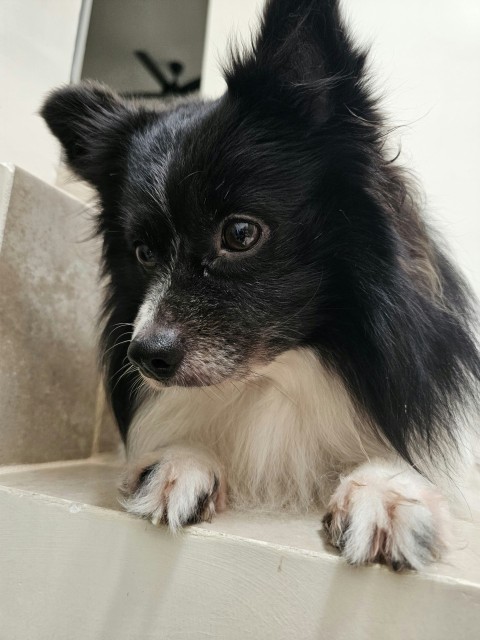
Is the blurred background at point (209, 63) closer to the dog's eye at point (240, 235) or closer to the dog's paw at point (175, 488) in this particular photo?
the dog's eye at point (240, 235)

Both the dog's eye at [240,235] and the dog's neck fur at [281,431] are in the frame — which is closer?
the dog's eye at [240,235]

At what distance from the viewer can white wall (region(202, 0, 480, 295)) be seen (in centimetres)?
271

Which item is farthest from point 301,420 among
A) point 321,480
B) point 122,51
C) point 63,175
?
point 122,51

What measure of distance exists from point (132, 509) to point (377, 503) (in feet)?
1.81

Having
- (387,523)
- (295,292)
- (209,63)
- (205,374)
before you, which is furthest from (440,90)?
(387,523)

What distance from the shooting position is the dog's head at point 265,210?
4.50 ft

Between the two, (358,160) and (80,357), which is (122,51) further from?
(358,160)

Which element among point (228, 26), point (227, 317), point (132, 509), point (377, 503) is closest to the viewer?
point (377, 503)

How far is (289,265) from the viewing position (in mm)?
1407

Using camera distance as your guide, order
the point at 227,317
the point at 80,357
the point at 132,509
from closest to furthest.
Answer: the point at 132,509 < the point at 227,317 < the point at 80,357

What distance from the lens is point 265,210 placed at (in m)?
1.39

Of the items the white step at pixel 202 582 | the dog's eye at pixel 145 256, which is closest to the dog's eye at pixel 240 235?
the dog's eye at pixel 145 256

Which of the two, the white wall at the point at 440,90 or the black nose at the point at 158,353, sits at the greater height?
the white wall at the point at 440,90

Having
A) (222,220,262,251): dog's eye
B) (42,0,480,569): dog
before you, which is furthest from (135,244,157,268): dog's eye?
(222,220,262,251): dog's eye
